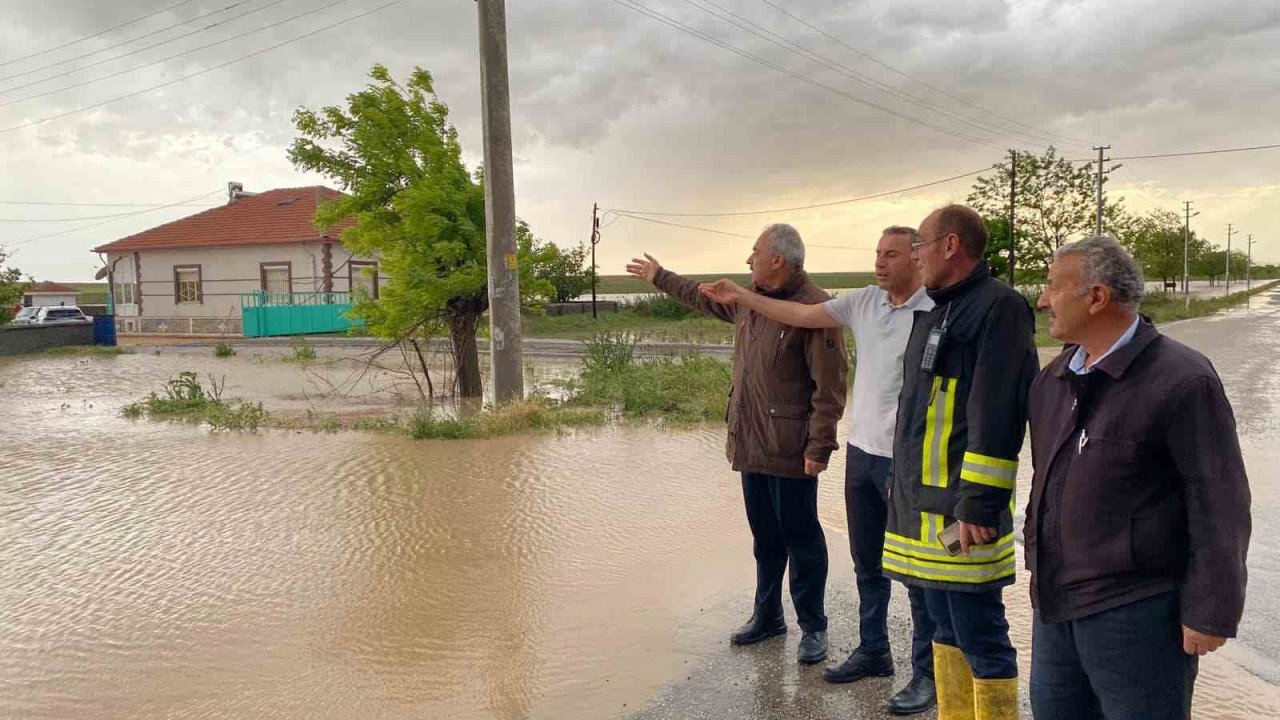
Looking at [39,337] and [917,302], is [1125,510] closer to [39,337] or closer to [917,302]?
[917,302]

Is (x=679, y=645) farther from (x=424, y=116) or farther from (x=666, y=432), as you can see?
(x=424, y=116)

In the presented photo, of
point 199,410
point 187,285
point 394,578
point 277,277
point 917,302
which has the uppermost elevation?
point 277,277

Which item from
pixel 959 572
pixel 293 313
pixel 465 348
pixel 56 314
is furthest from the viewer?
pixel 56 314

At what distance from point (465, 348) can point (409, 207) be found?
2397mm

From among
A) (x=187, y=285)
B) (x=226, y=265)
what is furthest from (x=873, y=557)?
(x=187, y=285)

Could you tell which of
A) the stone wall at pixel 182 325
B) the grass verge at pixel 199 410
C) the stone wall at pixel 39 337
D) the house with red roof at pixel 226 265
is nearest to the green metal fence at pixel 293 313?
the house with red roof at pixel 226 265

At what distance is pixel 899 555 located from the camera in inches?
125

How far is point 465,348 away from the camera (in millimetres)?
14281

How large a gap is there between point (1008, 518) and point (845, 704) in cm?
124

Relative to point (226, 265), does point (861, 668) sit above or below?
below

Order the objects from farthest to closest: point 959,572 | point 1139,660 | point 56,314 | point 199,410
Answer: point 56,314, point 199,410, point 959,572, point 1139,660

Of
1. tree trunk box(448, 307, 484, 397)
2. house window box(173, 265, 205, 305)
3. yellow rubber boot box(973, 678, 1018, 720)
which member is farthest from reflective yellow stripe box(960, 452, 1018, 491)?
house window box(173, 265, 205, 305)

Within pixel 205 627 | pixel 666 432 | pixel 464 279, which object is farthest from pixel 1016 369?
pixel 464 279

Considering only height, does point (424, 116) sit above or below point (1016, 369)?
above
